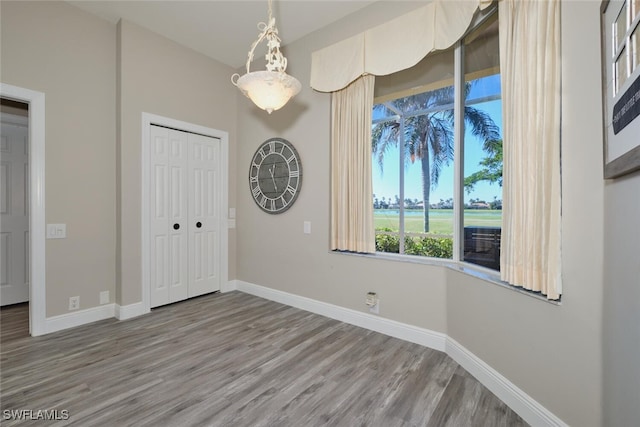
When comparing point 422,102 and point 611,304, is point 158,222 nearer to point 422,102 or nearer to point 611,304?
point 422,102

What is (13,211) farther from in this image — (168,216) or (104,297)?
(168,216)

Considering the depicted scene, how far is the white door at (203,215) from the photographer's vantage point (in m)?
3.66

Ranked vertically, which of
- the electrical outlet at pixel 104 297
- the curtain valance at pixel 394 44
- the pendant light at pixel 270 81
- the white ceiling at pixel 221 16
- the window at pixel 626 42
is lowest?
the electrical outlet at pixel 104 297

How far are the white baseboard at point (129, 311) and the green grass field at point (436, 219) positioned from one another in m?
2.79

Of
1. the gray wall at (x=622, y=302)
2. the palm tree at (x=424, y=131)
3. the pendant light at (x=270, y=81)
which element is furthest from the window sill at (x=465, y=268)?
the pendant light at (x=270, y=81)

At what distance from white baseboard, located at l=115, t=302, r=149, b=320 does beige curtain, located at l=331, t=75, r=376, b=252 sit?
7.45ft

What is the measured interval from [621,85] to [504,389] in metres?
1.75

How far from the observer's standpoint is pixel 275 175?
Answer: 3.56 meters

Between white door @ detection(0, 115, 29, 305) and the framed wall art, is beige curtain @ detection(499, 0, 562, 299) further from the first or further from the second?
white door @ detection(0, 115, 29, 305)

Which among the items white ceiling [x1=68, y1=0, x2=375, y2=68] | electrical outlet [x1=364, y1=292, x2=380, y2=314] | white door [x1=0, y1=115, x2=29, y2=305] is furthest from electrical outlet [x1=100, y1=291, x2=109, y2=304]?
white ceiling [x1=68, y1=0, x2=375, y2=68]

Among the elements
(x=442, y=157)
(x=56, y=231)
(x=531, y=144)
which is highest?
(x=442, y=157)

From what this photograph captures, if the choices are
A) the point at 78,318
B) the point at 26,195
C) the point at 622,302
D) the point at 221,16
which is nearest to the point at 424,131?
the point at 622,302

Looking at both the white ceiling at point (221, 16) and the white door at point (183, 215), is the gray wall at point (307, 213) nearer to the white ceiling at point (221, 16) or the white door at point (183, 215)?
the white ceiling at point (221, 16)

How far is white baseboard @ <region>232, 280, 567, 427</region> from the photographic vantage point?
159cm
